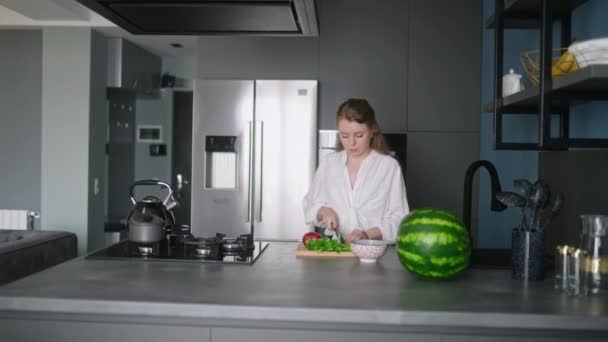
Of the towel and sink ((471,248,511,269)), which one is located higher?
sink ((471,248,511,269))

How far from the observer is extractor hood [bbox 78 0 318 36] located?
2.02 metres

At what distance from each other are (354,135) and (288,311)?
4.36ft

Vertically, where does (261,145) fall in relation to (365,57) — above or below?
below

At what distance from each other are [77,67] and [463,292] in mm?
4639

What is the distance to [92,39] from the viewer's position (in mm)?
5219

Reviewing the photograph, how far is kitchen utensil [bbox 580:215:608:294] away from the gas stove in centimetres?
98

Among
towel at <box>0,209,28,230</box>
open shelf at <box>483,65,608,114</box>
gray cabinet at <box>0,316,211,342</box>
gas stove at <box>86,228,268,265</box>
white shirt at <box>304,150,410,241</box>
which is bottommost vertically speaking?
towel at <box>0,209,28,230</box>

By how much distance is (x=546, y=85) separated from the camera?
5.81 ft

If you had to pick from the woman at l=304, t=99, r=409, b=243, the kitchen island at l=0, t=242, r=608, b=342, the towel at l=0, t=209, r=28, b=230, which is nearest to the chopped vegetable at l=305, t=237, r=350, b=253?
the woman at l=304, t=99, r=409, b=243

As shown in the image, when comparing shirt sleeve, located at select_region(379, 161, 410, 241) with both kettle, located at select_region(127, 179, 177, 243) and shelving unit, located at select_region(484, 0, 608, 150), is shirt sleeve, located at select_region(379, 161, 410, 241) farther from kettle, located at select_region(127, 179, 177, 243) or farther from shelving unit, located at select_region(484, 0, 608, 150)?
kettle, located at select_region(127, 179, 177, 243)


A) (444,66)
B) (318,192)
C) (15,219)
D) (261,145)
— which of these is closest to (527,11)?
(318,192)

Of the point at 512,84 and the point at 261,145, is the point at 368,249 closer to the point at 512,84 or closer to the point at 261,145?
the point at 512,84

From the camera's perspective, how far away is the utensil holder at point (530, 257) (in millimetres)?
1637

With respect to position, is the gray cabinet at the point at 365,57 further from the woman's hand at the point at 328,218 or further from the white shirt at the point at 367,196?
the woman's hand at the point at 328,218
